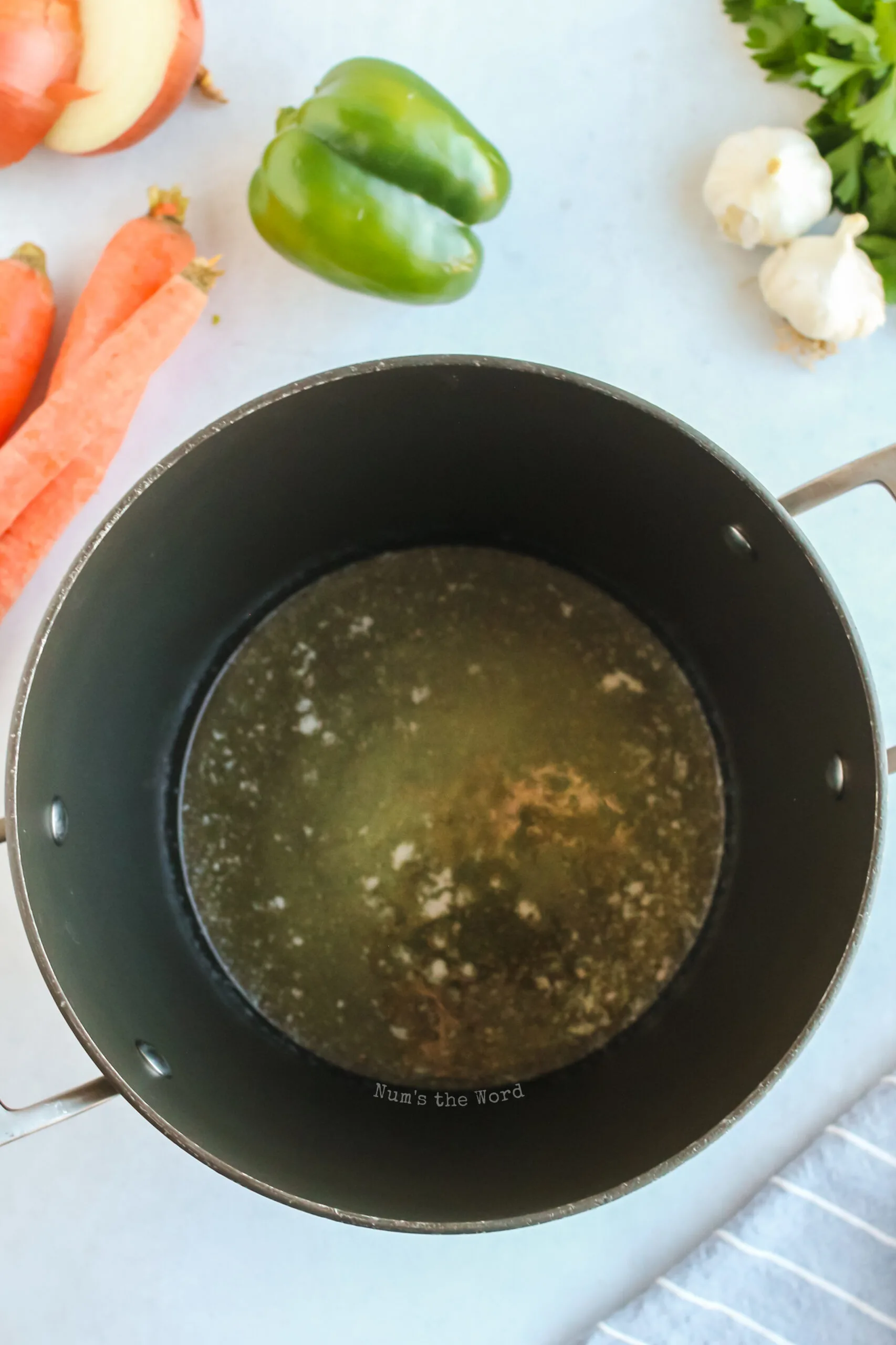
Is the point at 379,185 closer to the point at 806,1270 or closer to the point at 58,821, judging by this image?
the point at 58,821

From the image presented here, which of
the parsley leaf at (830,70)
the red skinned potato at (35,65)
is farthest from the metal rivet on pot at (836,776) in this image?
the red skinned potato at (35,65)

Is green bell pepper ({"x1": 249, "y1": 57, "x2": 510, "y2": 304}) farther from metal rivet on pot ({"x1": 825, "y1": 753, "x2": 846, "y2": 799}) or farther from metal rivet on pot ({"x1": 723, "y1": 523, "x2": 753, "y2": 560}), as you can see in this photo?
metal rivet on pot ({"x1": 825, "y1": 753, "x2": 846, "y2": 799})

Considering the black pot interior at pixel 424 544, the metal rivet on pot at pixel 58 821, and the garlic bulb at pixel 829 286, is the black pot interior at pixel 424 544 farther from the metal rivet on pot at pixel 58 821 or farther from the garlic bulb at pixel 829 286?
the garlic bulb at pixel 829 286

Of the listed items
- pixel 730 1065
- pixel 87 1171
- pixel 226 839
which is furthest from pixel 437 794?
pixel 87 1171

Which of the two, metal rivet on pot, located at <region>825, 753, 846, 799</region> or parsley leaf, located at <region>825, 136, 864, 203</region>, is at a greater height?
parsley leaf, located at <region>825, 136, 864, 203</region>

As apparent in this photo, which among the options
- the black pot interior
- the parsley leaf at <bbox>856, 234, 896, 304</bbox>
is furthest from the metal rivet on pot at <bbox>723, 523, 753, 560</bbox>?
the parsley leaf at <bbox>856, 234, 896, 304</bbox>

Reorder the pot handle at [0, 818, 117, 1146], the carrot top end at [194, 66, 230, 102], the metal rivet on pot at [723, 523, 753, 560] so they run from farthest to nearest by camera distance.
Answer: the carrot top end at [194, 66, 230, 102] → the metal rivet on pot at [723, 523, 753, 560] → the pot handle at [0, 818, 117, 1146]
